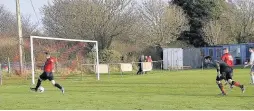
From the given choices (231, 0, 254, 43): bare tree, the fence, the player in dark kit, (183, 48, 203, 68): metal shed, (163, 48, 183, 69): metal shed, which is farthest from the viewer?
(231, 0, 254, 43): bare tree

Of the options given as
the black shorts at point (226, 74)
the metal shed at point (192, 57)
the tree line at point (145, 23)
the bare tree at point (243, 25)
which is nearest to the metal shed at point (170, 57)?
the metal shed at point (192, 57)

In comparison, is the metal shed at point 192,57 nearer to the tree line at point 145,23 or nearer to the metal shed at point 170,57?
the metal shed at point 170,57

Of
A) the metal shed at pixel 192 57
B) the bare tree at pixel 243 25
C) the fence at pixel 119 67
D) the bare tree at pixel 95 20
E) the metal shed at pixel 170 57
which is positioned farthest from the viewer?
the bare tree at pixel 243 25

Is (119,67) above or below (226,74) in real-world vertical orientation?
below

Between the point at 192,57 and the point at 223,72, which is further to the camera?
the point at 192,57

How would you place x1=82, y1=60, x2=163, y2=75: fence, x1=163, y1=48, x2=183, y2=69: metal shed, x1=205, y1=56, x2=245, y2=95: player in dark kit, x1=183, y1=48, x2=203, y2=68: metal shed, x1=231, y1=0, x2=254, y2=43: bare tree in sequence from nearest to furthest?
x1=205, y1=56, x2=245, y2=95: player in dark kit, x1=82, y1=60, x2=163, y2=75: fence, x1=163, y1=48, x2=183, y2=69: metal shed, x1=183, y1=48, x2=203, y2=68: metal shed, x1=231, y1=0, x2=254, y2=43: bare tree

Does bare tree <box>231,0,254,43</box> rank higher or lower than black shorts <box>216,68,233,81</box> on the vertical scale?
higher

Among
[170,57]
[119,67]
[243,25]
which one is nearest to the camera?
[119,67]

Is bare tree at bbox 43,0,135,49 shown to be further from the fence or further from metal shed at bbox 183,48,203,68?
metal shed at bbox 183,48,203,68

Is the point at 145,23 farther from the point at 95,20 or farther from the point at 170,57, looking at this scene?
the point at 95,20

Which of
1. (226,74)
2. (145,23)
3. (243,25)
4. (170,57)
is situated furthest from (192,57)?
(226,74)

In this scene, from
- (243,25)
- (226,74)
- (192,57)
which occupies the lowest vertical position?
(226,74)

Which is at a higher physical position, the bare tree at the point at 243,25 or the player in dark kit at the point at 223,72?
the bare tree at the point at 243,25

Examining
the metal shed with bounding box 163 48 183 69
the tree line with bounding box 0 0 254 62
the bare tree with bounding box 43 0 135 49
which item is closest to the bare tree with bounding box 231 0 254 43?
the tree line with bounding box 0 0 254 62
